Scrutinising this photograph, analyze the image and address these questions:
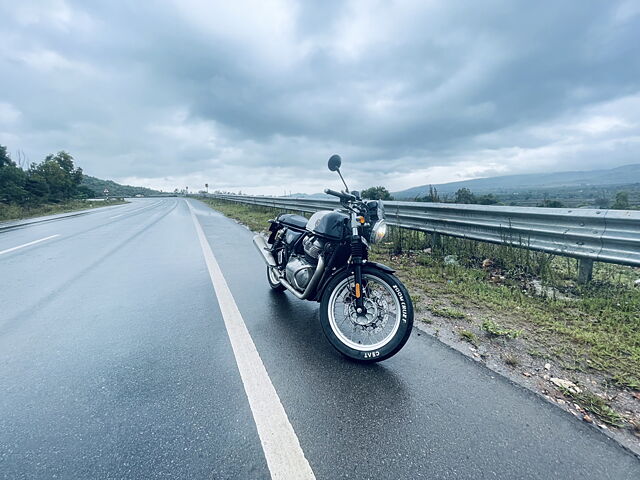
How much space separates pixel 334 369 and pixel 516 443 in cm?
127

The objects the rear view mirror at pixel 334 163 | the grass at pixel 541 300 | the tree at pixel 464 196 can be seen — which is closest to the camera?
the grass at pixel 541 300

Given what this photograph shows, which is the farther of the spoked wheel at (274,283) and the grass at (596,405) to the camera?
the spoked wheel at (274,283)

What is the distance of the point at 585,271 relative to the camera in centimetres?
392

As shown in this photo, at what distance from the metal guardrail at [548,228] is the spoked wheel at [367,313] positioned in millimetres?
1334

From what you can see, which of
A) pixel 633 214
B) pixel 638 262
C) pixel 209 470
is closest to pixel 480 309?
pixel 638 262

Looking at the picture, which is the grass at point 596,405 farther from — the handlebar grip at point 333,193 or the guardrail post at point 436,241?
the guardrail post at point 436,241

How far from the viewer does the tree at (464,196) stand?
650cm

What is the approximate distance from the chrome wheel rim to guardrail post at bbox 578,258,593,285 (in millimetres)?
2951

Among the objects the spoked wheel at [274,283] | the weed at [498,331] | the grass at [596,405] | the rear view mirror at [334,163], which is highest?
the rear view mirror at [334,163]

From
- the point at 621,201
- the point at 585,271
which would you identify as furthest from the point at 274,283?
the point at 621,201

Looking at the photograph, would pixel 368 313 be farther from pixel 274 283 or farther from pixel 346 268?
pixel 274 283

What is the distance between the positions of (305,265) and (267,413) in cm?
162

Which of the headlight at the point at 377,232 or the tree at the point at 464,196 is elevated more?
the tree at the point at 464,196

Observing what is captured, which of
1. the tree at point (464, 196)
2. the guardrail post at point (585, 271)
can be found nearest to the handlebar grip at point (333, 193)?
the guardrail post at point (585, 271)
